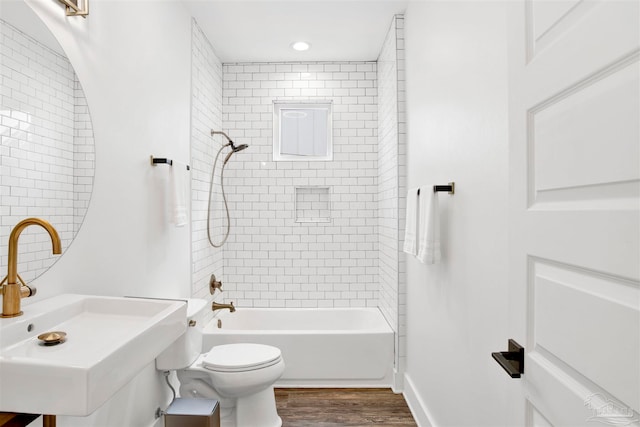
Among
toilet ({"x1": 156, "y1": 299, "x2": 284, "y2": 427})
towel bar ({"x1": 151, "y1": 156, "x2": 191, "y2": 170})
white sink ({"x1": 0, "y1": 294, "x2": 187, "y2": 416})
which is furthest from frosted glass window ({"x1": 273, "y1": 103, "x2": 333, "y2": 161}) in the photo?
white sink ({"x1": 0, "y1": 294, "x2": 187, "y2": 416})

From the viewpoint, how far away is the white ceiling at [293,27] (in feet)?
9.05

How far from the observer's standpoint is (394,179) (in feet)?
9.65

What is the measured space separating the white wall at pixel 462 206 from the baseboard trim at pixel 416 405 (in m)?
0.01

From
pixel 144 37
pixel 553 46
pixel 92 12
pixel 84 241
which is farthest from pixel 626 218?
pixel 144 37

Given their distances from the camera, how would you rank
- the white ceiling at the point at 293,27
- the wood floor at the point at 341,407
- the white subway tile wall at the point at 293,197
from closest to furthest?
1. the wood floor at the point at 341,407
2. the white ceiling at the point at 293,27
3. the white subway tile wall at the point at 293,197

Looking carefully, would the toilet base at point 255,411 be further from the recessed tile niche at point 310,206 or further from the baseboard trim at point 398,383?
the recessed tile niche at point 310,206

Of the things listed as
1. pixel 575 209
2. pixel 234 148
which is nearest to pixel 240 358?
pixel 234 148

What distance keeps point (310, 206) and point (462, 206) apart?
220 centimetres

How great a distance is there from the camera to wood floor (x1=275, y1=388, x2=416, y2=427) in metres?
2.49

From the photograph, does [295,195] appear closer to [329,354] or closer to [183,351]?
[329,354]

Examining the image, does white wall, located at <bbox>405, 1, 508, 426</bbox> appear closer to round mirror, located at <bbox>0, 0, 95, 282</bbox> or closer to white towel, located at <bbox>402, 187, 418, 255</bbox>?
white towel, located at <bbox>402, 187, 418, 255</bbox>

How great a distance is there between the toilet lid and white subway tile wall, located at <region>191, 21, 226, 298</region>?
0.58 metres

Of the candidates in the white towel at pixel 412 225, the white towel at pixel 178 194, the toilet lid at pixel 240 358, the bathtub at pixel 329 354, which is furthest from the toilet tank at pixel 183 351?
the white towel at pixel 412 225

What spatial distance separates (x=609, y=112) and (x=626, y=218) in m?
0.17
